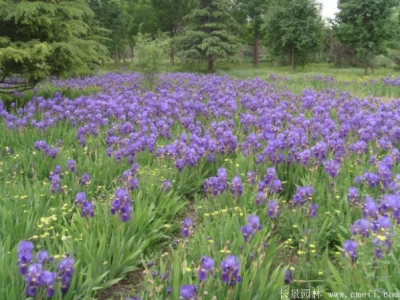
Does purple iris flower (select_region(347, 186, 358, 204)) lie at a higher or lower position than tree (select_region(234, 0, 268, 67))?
lower

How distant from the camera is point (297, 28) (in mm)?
24219

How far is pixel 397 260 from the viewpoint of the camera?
97.7 inches

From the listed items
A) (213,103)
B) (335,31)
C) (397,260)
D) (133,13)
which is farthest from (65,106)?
(133,13)

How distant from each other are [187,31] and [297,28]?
6.96 meters

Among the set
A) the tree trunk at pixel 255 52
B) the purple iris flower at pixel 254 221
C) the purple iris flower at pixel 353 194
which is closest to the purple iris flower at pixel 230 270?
the purple iris flower at pixel 254 221

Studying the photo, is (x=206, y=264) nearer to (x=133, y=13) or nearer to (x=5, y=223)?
(x=5, y=223)

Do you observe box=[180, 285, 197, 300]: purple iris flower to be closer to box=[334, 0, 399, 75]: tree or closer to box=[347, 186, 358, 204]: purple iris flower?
box=[347, 186, 358, 204]: purple iris flower

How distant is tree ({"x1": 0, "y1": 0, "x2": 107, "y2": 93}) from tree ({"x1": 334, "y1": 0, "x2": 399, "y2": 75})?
1813 centimetres

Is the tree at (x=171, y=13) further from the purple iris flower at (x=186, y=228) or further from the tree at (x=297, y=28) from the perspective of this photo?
the purple iris flower at (x=186, y=228)

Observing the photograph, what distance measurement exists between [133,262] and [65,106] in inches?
193

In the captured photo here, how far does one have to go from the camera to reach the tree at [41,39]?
24.9 ft

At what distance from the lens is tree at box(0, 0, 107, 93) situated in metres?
7.60

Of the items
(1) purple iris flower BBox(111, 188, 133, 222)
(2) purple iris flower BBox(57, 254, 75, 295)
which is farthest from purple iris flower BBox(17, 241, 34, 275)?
(1) purple iris flower BBox(111, 188, 133, 222)

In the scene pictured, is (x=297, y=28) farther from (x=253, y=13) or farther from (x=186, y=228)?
(x=186, y=228)
